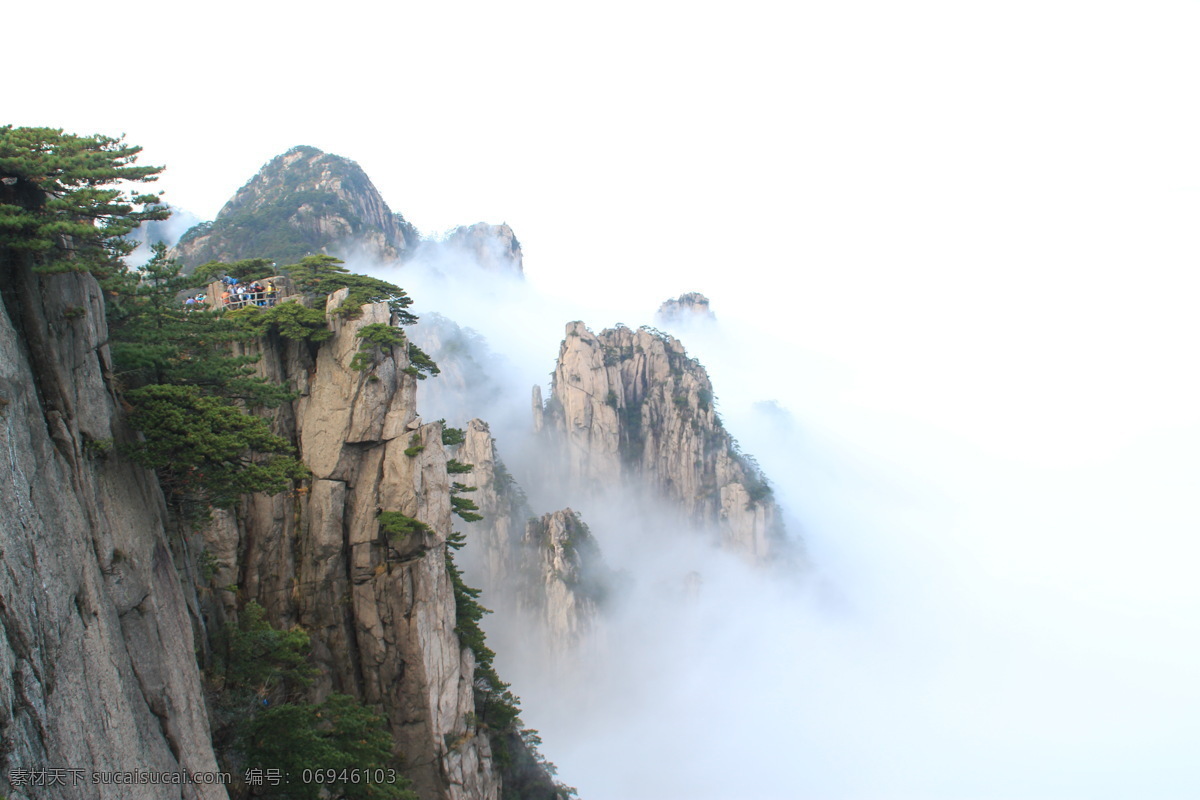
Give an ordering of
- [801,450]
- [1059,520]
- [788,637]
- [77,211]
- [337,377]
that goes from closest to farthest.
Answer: [77,211]
[337,377]
[788,637]
[801,450]
[1059,520]

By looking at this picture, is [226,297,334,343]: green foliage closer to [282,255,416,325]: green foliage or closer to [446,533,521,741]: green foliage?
[282,255,416,325]: green foliage

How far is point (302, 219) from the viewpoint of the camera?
77.4 metres

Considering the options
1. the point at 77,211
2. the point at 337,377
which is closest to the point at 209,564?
the point at 337,377

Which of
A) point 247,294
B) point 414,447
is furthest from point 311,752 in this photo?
point 247,294

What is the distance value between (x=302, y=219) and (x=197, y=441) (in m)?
75.4

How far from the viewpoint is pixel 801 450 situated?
11212cm

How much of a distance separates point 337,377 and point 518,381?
64847 millimetres

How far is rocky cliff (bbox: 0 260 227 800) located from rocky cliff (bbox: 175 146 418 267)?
197ft

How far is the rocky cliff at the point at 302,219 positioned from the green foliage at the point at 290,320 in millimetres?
Answer: 50119

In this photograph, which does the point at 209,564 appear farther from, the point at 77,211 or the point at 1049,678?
the point at 1049,678

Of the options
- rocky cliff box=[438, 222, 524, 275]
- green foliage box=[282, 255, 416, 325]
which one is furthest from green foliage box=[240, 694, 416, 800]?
rocky cliff box=[438, 222, 524, 275]

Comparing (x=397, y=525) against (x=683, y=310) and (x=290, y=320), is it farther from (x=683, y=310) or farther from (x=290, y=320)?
(x=683, y=310)

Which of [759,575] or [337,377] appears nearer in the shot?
[337,377]

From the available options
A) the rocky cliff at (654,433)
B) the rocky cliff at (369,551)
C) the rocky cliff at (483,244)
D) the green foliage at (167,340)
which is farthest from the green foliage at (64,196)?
the rocky cliff at (483,244)
